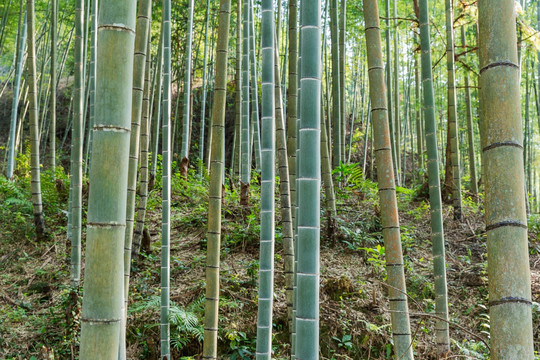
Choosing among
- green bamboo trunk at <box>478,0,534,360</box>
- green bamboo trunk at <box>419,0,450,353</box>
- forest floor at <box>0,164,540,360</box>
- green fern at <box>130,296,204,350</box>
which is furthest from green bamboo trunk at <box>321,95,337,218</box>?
green bamboo trunk at <box>478,0,534,360</box>

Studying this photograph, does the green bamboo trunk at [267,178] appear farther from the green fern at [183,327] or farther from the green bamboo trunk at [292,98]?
the green fern at [183,327]

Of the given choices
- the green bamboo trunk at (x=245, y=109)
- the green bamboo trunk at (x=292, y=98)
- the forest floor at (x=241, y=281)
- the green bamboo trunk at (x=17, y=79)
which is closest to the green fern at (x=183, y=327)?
the forest floor at (x=241, y=281)

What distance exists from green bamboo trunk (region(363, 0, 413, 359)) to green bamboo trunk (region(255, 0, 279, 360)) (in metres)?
0.48

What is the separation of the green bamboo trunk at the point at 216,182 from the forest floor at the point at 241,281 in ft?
3.08

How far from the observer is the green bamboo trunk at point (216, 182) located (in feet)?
8.00

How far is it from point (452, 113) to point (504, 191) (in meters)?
4.73

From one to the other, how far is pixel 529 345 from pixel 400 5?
10.2 m

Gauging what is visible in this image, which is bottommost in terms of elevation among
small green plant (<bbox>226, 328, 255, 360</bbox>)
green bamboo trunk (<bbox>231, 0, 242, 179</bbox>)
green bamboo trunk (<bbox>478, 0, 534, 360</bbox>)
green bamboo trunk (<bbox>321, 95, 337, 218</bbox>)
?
small green plant (<bbox>226, 328, 255, 360</bbox>)

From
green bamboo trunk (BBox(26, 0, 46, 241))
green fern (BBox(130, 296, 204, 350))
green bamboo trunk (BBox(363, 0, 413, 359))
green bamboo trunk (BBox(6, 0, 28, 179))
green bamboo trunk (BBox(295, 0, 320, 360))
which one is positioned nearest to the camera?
green bamboo trunk (BBox(295, 0, 320, 360))

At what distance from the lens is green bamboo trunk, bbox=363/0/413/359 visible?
89.0 inches

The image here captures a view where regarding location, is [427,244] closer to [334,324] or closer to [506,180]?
[334,324]

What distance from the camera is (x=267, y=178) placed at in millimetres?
2441

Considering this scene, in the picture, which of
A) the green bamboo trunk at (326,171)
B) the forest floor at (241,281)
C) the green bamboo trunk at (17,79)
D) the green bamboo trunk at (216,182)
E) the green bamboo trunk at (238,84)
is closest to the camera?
the green bamboo trunk at (216,182)

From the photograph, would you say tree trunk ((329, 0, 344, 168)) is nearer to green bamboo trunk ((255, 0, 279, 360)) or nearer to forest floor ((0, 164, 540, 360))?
forest floor ((0, 164, 540, 360))
